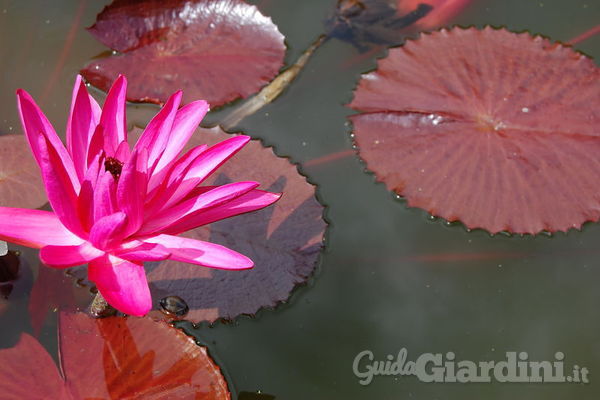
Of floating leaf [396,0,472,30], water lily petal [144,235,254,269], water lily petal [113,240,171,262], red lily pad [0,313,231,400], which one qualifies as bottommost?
red lily pad [0,313,231,400]

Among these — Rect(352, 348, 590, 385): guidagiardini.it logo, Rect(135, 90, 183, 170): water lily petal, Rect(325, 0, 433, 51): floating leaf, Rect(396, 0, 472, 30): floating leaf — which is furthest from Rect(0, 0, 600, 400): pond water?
Rect(135, 90, 183, 170): water lily petal

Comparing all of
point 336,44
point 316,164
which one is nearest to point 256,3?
point 336,44

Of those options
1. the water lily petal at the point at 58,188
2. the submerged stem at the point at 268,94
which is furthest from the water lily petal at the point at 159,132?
the submerged stem at the point at 268,94

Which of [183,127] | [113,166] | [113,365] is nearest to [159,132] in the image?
[183,127]

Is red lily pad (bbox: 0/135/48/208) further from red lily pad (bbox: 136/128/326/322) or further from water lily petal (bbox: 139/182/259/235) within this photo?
water lily petal (bbox: 139/182/259/235)

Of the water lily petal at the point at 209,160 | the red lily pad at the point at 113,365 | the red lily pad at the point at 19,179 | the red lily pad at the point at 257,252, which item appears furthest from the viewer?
the red lily pad at the point at 19,179

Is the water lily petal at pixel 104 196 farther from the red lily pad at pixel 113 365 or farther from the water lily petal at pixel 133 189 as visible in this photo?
the red lily pad at pixel 113 365
